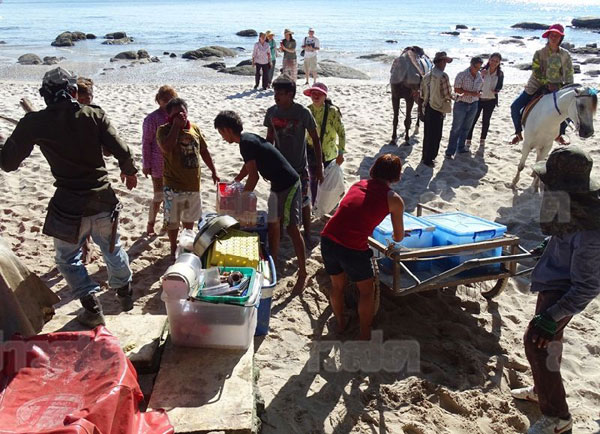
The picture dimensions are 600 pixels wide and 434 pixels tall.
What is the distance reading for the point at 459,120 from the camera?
29.8 feet

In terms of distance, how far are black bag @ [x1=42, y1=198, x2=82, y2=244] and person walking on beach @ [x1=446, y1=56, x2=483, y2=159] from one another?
669 centimetres

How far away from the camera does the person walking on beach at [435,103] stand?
27.2ft

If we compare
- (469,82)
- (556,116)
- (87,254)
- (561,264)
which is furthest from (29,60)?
(561,264)

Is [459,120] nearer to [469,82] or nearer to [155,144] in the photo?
[469,82]

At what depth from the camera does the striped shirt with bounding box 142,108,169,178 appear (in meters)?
5.38

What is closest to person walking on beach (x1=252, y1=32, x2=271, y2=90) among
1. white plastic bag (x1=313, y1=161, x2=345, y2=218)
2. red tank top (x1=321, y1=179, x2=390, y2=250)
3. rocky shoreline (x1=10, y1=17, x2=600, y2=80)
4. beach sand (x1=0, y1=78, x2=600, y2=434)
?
rocky shoreline (x1=10, y1=17, x2=600, y2=80)

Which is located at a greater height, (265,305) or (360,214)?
(360,214)

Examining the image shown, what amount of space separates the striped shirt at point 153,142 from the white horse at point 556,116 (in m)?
5.01

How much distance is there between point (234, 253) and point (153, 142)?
201 cm

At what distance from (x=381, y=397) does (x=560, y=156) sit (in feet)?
6.29

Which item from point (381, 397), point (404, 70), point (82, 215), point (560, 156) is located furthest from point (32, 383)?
point (404, 70)

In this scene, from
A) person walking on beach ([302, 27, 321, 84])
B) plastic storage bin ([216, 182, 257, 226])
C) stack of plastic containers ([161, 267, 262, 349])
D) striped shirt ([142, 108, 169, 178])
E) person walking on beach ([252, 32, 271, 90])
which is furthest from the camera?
person walking on beach ([302, 27, 321, 84])

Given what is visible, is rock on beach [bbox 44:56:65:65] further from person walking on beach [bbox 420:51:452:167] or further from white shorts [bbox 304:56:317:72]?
person walking on beach [bbox 420:51:452:167]

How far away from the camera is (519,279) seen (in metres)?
5.41
